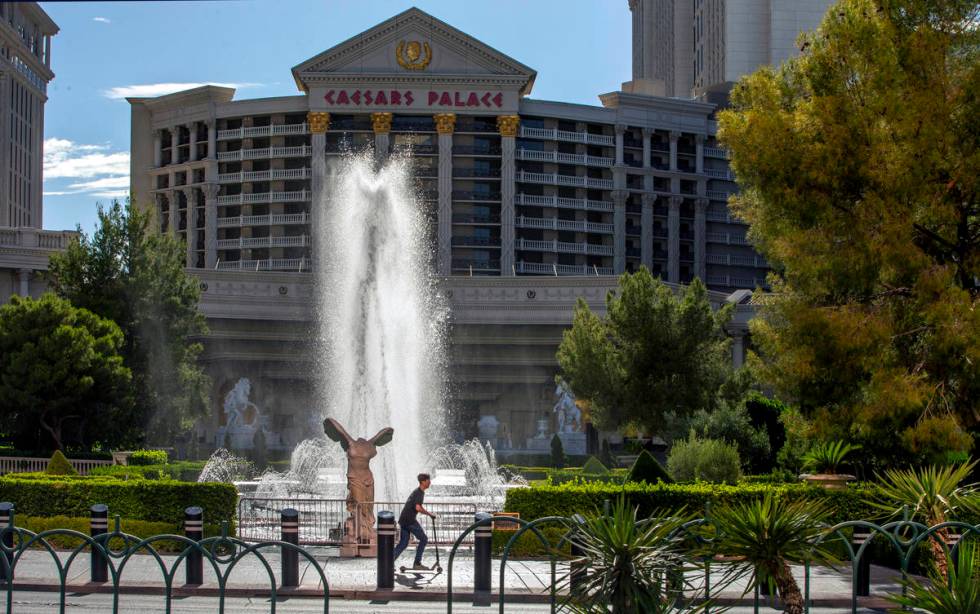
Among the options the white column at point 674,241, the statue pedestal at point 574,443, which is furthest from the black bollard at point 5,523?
the white column at point 674,241

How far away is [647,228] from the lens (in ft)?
311

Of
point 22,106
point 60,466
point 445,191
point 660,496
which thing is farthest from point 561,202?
point 660,496

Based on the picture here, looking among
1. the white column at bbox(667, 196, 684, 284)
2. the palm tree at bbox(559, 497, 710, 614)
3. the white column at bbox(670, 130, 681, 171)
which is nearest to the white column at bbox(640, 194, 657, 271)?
the white column at bbox(667, 196, 684, 284)

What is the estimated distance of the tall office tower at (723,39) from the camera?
100000 mm

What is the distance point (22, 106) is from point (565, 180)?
59.2m

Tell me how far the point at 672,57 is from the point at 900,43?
10180 cm

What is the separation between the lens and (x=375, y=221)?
38438mm

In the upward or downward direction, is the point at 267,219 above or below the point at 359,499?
above

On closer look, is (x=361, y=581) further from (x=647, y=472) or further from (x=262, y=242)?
(x=262, y=242)

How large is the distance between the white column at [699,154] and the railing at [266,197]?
110 ft

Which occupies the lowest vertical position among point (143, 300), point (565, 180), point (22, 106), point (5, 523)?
point (5, 523)

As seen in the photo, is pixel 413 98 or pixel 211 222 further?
pixel 211 222

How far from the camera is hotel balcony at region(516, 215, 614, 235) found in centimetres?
9025

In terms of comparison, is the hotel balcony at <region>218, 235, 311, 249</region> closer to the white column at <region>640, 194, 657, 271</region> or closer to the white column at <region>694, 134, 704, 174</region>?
the white column at <region>640, 194, 657, 271</region>
